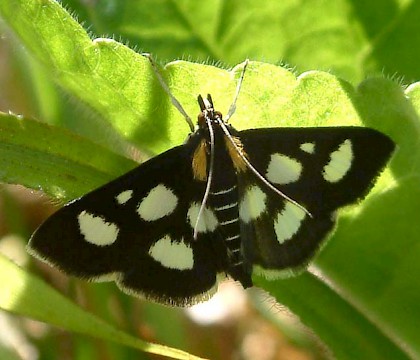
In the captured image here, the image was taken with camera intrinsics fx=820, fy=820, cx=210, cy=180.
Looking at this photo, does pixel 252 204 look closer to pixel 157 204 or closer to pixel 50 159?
pixel 157 204

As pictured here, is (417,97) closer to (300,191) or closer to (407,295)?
(300,191)

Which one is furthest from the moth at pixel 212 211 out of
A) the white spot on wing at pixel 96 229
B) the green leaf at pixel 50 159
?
the green leaf at pixel 50 159

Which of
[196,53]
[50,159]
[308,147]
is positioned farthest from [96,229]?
[196,53]

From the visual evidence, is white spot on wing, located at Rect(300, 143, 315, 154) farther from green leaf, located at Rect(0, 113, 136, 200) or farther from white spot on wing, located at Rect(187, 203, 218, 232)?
green leaf, located at Rect(0, 113, 136, 200)

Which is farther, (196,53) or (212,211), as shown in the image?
(196,53)

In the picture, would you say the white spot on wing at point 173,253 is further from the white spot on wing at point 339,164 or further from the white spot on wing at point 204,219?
the white spot on wing at point 339,164

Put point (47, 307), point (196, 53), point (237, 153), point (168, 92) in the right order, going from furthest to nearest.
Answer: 1. point (196, 53)
2. point (47, 307)
3. point (237, 153)
4. point (168, 92)

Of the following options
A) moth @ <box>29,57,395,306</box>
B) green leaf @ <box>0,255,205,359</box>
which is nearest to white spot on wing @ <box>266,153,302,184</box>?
moth @ <box>29,57,395,306</box>
